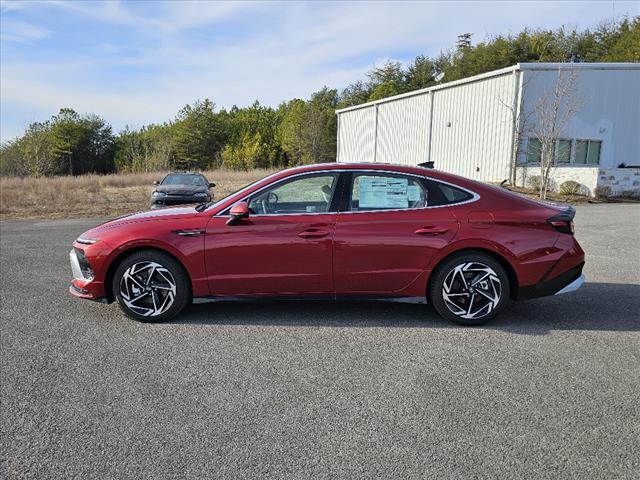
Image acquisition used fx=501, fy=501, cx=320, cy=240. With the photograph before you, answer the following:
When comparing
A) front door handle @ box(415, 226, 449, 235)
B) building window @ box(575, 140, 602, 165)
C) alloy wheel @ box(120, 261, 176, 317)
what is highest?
building window @ box(575, 140, 602, 165)

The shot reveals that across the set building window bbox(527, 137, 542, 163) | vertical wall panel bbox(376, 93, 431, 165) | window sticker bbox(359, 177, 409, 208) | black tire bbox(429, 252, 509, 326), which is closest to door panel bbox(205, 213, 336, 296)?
window sticker bbox(359, 177, 409, 208)

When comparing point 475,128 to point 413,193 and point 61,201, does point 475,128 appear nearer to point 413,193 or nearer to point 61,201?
point 61,201

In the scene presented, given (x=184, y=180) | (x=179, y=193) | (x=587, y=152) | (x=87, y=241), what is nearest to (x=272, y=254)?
(x=87, y=241)

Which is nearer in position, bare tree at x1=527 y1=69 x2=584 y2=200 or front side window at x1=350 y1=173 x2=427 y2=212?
front side window at x1=350 y1=173 x2=427 y2=212

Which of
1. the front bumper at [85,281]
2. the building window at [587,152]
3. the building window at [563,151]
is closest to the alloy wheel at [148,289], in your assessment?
the front bumper at [85,281]

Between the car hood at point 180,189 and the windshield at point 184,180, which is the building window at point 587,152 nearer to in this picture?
the windshield at point 184,180

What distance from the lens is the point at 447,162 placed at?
2838 cm

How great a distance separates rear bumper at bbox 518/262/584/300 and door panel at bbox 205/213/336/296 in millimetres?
1908

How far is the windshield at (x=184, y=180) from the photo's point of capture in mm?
16969

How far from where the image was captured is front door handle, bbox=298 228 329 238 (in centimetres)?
477

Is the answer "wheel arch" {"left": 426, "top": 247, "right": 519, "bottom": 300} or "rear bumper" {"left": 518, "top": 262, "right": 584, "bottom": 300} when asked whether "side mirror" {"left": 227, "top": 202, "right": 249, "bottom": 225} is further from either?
"rear bumper" {"left": 518, "top": 262, "right": 584, "bottom": 300}

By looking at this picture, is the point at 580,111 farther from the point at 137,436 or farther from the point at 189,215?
the point at 137,436

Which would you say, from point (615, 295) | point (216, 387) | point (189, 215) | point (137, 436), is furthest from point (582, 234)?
point (137, 436)

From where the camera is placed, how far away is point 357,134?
127ft
